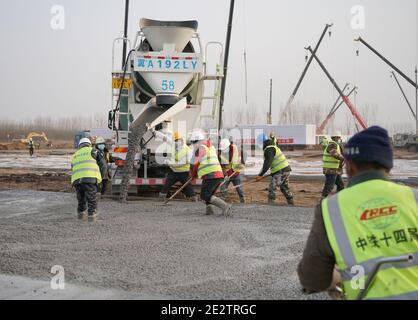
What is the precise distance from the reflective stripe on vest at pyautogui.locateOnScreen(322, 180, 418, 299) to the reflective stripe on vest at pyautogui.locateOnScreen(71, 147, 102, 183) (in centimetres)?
676

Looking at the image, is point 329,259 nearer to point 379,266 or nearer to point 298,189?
point 379,266

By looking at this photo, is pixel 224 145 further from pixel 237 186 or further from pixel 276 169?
pixel 276 169

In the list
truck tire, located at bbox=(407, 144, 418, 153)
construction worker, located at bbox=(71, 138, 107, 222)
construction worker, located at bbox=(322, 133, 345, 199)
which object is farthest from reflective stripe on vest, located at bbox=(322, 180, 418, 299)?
truck tire, located at bbox=(407, 144, 418, 153)

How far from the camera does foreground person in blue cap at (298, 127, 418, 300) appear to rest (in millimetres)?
2252

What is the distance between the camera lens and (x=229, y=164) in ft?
39.8

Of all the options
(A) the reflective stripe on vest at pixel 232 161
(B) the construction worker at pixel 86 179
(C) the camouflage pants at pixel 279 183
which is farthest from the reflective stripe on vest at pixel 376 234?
(A) the reflective stripe on vest at pixel 232 161

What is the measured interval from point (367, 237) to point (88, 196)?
675 cm

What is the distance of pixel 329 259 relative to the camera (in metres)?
2.35

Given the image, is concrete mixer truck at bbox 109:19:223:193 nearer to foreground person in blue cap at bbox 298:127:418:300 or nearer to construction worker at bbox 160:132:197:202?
construction worker at bbox 160:132:197:202

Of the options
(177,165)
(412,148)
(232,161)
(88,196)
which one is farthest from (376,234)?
(412,148)

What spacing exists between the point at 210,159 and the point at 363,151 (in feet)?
23.4

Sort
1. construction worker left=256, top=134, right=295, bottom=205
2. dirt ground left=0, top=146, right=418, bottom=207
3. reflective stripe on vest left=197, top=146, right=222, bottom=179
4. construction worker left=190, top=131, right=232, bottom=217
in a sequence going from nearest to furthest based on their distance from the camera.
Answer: construction worker left=190, top=131, right=232, bottom=217, reflective stripe on vest left=197, top=146, right=222, bottom=179, construction worker left=256, top=134, right=295, bottom=205, dirt ground left=0, top=146, right=418, bottom=207

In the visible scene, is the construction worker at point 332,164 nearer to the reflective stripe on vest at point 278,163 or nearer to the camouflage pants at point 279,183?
the camouflage pants at point 279,183
